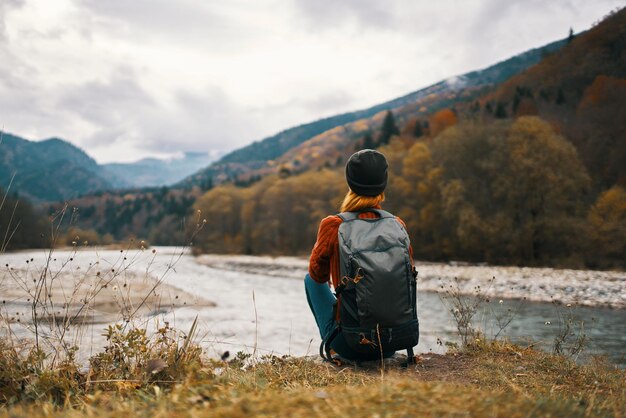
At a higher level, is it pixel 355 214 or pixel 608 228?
pixel 355 214

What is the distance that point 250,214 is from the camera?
64.8 metres

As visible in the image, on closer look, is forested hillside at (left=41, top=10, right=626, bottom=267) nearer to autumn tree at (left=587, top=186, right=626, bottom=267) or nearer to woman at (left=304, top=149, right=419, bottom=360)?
autumn tree at (left=587, top=186, right=626, bottom=267)

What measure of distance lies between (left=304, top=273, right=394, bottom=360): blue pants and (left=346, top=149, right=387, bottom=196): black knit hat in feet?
3.31

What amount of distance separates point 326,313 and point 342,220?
0.96 meters

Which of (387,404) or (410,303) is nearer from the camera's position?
(387,404)

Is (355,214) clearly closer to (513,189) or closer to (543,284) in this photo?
(543,284)

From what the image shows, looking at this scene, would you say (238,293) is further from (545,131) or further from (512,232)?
(545,131)

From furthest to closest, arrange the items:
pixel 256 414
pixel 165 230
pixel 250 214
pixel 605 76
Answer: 1. pixel 165 230
2. pixel 250 214
3. pixel 605 76
4. pixel 256 414

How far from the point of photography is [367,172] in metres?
3.61

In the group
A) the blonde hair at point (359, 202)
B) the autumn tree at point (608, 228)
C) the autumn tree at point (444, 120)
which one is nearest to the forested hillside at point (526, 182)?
the autumn tree at point (608, 228)

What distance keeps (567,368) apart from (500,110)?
4846 centimetres

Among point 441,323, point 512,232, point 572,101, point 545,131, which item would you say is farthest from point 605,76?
point 441,323

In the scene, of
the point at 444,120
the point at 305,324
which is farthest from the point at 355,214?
the point at 444,120

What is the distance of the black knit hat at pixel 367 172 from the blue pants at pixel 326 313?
1.01 meters
